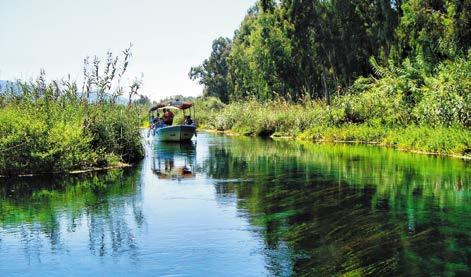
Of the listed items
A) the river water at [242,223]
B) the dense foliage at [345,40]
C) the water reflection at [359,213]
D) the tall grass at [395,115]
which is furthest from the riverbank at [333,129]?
the river water at [242,223]

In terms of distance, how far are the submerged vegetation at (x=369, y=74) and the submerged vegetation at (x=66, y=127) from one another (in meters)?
14.8

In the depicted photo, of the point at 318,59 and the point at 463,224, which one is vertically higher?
the point at 318,59

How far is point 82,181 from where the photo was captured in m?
19.1

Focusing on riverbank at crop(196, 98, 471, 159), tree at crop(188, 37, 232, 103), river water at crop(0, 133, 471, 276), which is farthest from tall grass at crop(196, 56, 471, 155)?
tree at crop(188, 37, 232, 103)

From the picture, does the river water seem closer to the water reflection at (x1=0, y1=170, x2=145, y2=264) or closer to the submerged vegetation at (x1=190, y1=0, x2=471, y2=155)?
the water reflection at (x1=0, y1=170, x2=145, y2=264)

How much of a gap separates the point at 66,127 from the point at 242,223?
11187 millimetres

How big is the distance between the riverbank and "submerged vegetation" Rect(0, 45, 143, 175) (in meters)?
14.2

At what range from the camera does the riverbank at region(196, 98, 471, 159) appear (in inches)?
1086

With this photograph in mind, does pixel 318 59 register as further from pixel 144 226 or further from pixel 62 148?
pixel 144 226

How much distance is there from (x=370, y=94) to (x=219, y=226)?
1112 inches

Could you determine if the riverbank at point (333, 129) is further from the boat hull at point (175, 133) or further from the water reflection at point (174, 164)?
the water reflection at point (174, 164)

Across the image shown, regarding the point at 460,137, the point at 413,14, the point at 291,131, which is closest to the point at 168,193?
the point at 460,137

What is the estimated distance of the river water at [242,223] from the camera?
359 inches

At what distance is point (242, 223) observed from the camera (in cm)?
1221
